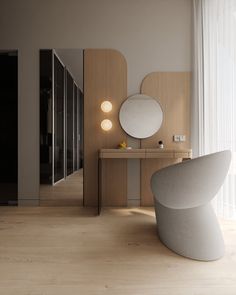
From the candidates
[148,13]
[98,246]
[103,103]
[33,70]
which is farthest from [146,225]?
[148,13]

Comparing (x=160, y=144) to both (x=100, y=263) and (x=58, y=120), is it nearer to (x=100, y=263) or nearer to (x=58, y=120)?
(x=58, y=120)

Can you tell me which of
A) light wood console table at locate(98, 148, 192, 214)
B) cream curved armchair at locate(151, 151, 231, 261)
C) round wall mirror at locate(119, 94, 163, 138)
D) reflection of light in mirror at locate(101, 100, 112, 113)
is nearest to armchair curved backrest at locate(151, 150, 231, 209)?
cream curved armchair at locate(151, 151, 231, 261)

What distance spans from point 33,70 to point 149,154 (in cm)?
195

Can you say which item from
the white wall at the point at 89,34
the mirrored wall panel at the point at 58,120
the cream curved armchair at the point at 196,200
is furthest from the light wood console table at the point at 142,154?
the cream curved armchair at the point at 196,200

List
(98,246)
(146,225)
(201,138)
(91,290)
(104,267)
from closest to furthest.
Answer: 1. (91,290)
2. (104,267)
3. (98,246)
4. (146,225)
5. (201,138)

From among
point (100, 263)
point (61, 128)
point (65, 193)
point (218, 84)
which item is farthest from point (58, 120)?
point (100, 263)

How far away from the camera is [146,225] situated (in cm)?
271

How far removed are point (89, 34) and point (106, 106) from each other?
1.01 m

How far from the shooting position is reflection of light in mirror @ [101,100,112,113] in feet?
11.5

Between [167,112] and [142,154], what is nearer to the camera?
[142,154]

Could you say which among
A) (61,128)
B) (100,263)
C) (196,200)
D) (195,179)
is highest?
(61,128)

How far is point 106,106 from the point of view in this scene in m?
3.51

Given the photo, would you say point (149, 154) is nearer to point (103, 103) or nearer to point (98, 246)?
point (103, 103)

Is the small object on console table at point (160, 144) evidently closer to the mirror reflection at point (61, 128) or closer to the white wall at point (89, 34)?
the white wall at point (89, 34)
